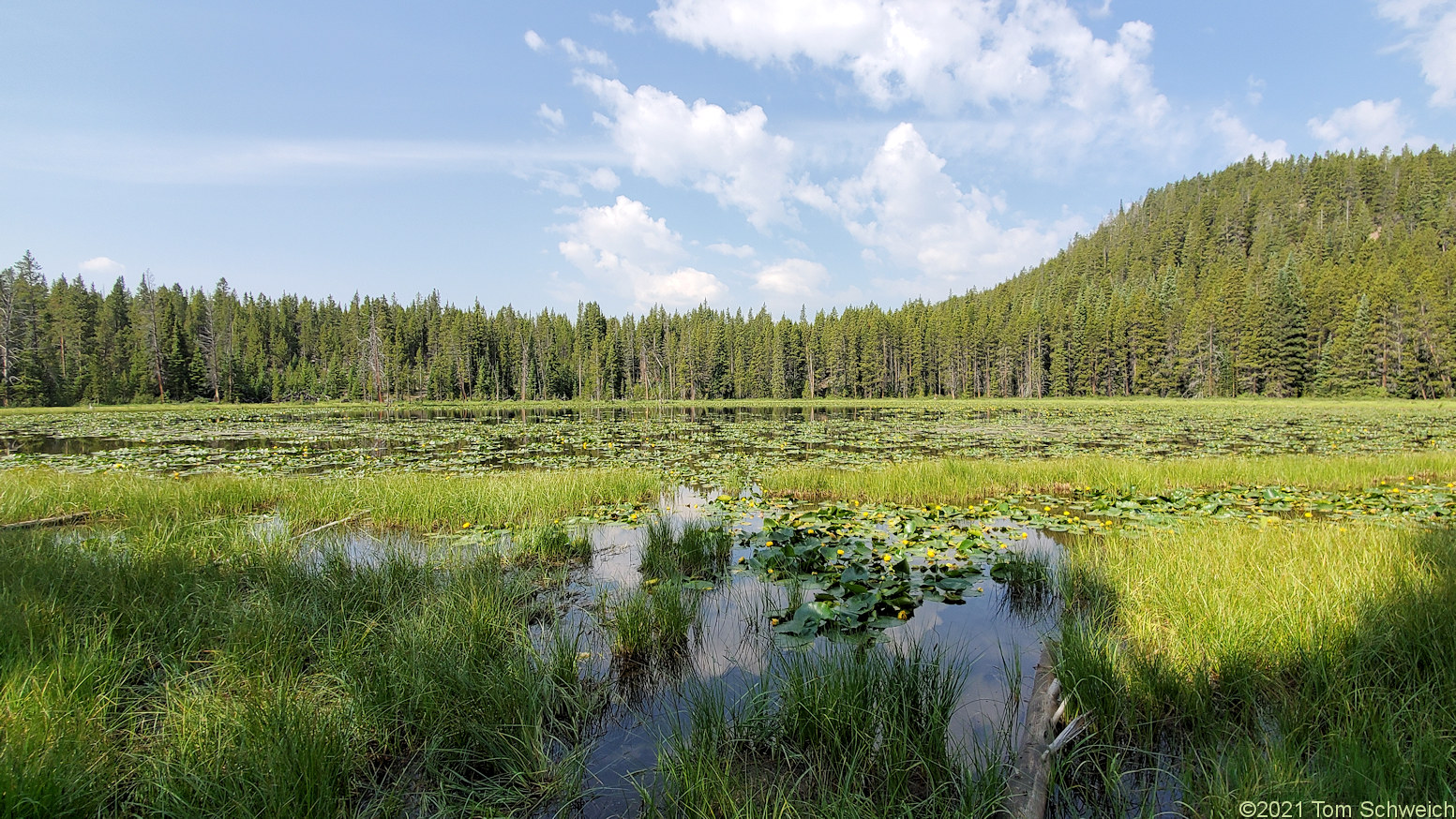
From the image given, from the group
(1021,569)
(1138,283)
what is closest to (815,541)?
(1021,569)

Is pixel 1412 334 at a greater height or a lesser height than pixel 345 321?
lesser

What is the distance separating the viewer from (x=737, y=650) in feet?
15.2

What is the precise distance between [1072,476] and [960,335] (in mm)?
80279

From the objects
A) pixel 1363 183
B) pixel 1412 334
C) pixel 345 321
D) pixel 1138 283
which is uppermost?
pixel 1363 183

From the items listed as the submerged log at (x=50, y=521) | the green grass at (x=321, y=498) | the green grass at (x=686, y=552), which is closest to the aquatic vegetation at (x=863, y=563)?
the green grass at (x=686, y=552)

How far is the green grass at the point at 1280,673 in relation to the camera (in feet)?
8.07

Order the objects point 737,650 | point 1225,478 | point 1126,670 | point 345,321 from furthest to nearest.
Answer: point 345,321
point 1225,478
point 737,650
point 1126,670

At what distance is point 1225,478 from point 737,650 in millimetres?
12030

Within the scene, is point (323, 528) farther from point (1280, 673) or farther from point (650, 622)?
point (1280, 673)

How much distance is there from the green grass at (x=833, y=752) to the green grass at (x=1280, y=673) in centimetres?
68

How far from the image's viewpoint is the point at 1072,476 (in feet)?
38.0

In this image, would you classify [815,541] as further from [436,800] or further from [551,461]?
[551,461]

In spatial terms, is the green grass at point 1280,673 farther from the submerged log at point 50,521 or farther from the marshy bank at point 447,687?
the submerged log at point 50,521

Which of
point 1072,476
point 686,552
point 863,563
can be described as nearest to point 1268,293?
point 1072,476
